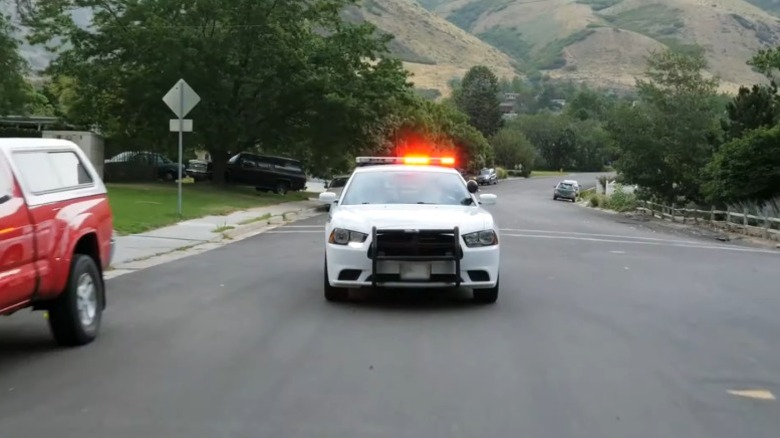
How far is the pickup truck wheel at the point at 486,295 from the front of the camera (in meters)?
10.5

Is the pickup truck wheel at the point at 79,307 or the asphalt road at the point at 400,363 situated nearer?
the asphalt road at the point at 400,363

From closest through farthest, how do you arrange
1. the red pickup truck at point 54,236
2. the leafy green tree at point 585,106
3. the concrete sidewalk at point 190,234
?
the red pickup truck at point 54,236 < the concrete sidewalk at point 190,234 < the leafy green tree at point 585,106

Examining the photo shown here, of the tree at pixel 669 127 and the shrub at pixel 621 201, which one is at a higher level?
the tree at pixel 669 127

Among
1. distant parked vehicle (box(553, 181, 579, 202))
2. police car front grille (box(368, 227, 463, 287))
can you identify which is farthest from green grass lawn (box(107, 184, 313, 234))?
distant parked vehicle (box(553, 181, 579, 202))

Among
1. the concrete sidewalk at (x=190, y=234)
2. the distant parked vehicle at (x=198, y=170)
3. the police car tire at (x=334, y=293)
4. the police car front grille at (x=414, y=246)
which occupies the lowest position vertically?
the distant parked vehicle at (x=198, y=170)

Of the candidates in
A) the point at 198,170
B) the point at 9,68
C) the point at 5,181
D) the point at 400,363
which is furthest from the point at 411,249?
the point at 198,170

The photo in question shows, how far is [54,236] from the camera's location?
7500 mm

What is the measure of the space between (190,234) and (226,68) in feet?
61.8

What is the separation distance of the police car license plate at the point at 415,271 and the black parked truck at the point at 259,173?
32415mm

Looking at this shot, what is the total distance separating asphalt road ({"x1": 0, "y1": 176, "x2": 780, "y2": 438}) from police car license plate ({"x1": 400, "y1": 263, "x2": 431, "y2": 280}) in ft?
1.27

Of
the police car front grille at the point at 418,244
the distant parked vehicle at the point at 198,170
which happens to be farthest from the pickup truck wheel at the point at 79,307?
the distant parked vehicle at the point at 198,170

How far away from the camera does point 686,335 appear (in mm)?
8984

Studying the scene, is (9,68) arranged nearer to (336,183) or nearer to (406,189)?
(336,183)

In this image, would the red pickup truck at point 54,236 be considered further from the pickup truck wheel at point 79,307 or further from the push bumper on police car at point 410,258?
the push bumper on police car at point 410,258
